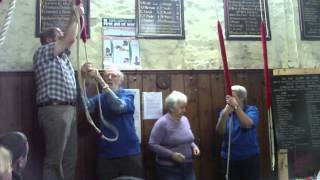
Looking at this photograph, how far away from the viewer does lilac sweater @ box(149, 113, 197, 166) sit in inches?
129

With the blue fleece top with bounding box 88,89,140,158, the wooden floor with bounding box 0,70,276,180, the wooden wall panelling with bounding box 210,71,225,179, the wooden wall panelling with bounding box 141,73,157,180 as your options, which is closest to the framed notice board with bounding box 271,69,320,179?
the wooden floor with bounding box 0,70,276,180

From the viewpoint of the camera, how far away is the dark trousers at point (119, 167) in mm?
3100

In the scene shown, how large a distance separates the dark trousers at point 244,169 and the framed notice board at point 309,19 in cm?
139

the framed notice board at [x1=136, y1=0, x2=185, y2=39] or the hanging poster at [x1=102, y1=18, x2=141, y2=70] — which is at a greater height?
the framed notice board at [x1=136, y1=0, x2=185, y2=39]

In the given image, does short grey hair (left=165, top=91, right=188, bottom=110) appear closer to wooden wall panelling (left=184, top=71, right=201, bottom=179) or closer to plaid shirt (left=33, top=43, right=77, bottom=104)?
wooden wall panelling (left=184, top=71, right=201, bottom=179)

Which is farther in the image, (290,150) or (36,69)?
(290,150)

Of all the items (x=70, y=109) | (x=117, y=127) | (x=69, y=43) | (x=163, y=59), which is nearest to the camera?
(x=69, y=43)

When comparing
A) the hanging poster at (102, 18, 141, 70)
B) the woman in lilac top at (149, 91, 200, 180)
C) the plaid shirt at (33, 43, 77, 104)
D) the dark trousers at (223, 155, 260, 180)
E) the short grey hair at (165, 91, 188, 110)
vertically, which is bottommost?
the dark trousers at (223, 155, 260, 180)

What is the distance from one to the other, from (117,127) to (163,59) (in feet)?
2.65

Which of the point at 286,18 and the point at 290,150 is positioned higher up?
the point at 286,18

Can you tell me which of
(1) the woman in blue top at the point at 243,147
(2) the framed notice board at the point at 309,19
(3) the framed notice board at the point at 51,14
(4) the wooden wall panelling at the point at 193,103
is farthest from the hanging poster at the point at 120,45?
(2) the framed notice board at the point at 309,19

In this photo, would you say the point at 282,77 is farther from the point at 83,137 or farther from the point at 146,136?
the point at 83,137

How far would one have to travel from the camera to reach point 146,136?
11.6 feet

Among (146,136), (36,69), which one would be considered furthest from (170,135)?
(36,69)
